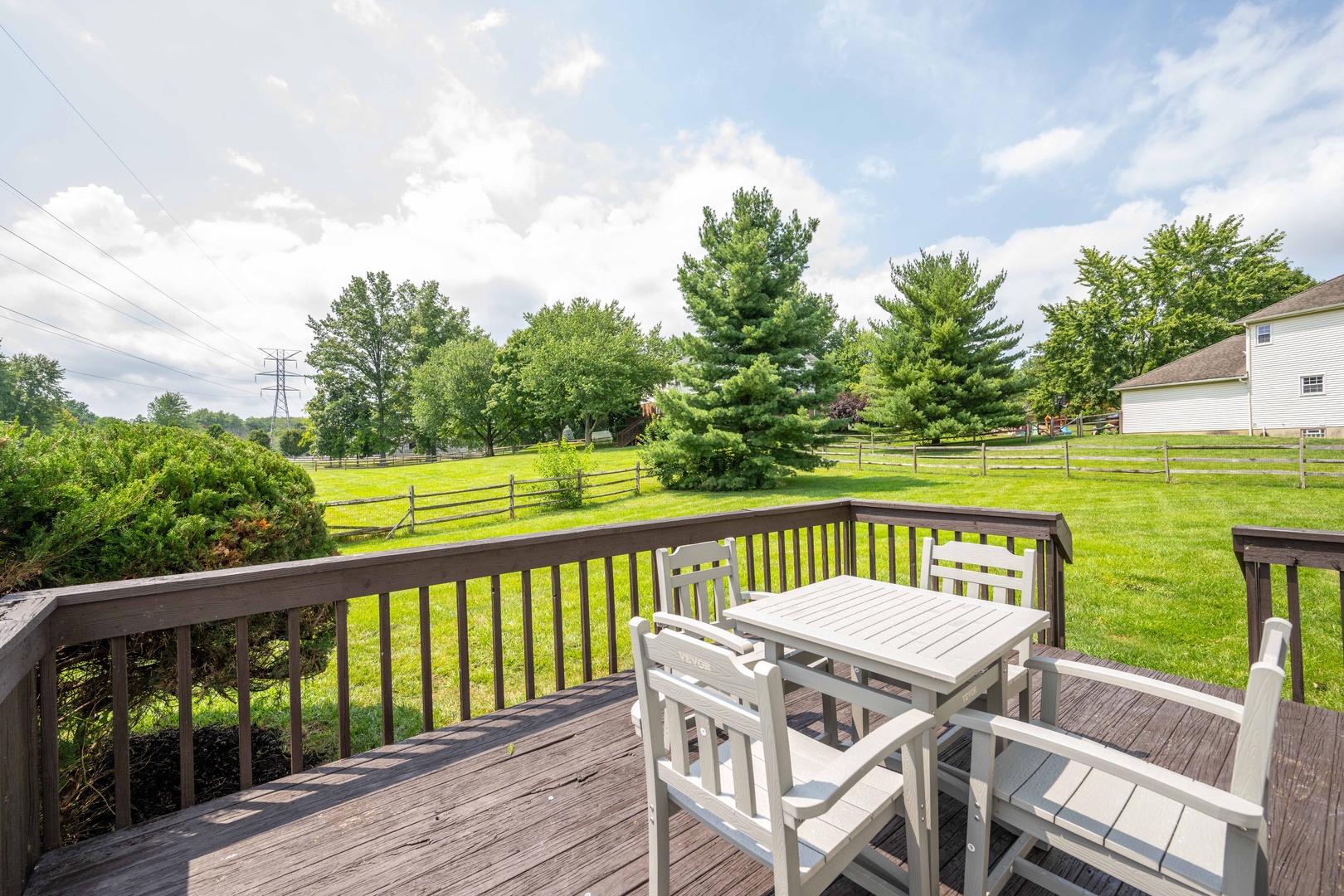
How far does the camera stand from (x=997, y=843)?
169 centimetres

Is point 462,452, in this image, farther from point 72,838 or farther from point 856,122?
point 72,838

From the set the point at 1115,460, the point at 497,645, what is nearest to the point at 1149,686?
the point at 497,645

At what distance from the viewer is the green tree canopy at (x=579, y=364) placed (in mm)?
28719

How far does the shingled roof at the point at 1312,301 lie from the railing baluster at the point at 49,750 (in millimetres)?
23781

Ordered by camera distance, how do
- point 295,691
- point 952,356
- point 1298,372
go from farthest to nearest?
1. point 952,356
2. point 1298,372
3. point 295,691

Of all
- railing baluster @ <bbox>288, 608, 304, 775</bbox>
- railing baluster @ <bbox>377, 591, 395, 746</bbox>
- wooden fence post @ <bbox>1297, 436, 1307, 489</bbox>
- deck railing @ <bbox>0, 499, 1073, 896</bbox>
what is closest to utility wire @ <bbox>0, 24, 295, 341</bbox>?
deck railing @ <bbox>0, 499, 1073, 896</bbox>

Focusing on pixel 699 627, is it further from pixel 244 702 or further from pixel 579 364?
pixel 579 364

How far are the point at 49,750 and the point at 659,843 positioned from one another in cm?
184

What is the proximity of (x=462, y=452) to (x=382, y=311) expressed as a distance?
11097mm

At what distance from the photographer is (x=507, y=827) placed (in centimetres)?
177

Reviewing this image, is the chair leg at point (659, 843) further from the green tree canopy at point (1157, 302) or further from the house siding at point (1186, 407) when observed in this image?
the green tree canopy at point (1157, 302)

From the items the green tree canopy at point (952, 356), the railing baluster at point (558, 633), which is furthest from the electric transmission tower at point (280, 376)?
the railing baluster at point (558, 633)

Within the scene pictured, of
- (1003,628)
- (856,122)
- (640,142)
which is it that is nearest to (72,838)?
(1003,628)

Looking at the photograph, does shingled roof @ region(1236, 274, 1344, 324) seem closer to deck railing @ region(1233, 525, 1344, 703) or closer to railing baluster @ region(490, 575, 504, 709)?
deck railing @ region(1233, 525, 1344, 703)
